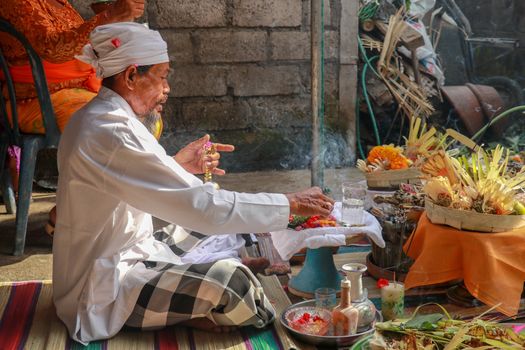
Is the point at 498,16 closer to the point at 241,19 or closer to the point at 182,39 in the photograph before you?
the point at 241,19

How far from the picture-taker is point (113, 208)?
313cm

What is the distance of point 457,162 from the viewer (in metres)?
4.10

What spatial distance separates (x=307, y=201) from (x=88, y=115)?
1.08m

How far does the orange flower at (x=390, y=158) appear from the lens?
5.04 m

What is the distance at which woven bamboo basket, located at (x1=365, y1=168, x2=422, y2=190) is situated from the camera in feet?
16.4

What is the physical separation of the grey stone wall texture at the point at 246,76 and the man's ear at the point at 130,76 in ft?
11.9

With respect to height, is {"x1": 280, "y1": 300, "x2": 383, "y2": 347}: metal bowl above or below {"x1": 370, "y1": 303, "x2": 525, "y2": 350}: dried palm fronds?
below

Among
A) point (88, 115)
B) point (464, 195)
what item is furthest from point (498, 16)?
point (88, 115)

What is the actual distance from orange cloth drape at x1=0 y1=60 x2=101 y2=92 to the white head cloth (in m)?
1.88

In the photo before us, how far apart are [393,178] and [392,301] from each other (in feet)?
5.47

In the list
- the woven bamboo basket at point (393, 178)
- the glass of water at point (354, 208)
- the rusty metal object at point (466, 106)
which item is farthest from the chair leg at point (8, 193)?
the rusty metal object at point (466, 106)

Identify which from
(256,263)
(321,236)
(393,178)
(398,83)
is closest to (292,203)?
(321,236)

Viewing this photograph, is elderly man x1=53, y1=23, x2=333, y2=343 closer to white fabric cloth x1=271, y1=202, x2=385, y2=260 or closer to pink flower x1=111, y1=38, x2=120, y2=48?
pink flower x1=111, y1=38, x2=120, y2=48

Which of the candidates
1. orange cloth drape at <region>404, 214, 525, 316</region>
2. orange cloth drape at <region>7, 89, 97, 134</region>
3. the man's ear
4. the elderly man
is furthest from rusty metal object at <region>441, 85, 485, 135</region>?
the man's ear
